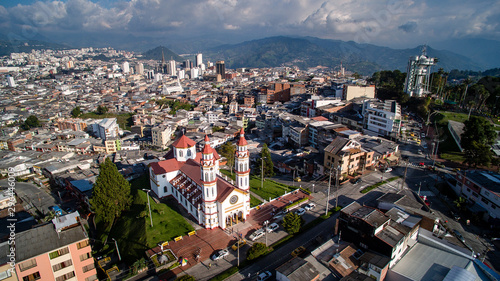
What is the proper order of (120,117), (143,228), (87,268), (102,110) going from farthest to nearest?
1. (102,110)
2. (120,117)
3. (143,228)
4. (87,268)

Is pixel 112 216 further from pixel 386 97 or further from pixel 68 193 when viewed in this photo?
pixel 386 97

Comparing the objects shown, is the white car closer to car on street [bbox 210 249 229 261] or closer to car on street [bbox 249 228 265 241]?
car on street [bbox 249 228 265 241]

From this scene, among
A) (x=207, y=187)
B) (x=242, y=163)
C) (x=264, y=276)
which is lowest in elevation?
(x=264, y=276)

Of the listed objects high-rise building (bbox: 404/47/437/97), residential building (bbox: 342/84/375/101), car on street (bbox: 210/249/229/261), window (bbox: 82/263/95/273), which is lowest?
car on street (bbox: 210/249/229/261)

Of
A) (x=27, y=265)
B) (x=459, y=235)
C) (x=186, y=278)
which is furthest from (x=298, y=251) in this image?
(x=27, y=265)

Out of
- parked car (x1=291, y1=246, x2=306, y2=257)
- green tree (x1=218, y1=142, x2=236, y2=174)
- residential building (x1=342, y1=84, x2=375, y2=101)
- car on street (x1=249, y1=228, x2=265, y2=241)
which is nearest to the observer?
parked car (x1=291, y1=246, x2=306, y2=257)

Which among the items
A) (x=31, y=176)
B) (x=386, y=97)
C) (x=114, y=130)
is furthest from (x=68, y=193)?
(x=386, y=97)

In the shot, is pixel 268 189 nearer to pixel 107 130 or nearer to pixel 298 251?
pixel 298 251

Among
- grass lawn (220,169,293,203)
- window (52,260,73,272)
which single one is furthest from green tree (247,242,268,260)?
window (52,260,73,272)
